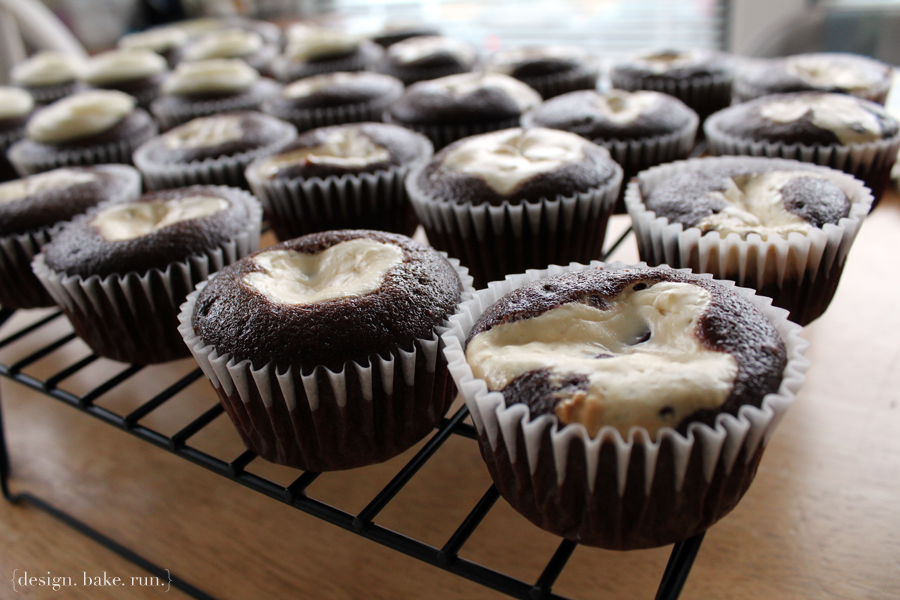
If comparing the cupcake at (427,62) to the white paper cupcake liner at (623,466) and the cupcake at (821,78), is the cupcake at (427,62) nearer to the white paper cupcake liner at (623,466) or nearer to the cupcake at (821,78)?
the cupcake at (821,78)

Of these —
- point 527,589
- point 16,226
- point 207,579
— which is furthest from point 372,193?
point 527,589

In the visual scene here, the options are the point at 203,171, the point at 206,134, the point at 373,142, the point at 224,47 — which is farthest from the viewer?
the point at 224,47

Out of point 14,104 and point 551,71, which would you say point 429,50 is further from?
point 14,104

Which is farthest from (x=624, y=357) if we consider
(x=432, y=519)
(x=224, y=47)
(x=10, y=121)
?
(x=224, y=47)

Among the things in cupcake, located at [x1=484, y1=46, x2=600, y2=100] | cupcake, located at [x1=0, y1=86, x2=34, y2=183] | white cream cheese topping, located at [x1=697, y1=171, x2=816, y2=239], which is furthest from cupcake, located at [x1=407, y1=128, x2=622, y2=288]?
cupcake, located at [x1=0, y1=86, x2=34, y2=183]

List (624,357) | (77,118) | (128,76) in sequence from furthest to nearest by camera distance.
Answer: (128,76)
(77,118)
(624,357)
